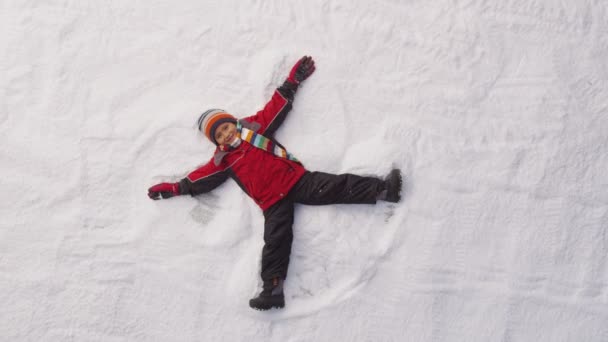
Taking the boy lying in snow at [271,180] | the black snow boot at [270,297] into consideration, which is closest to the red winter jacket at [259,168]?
the boy lying in snow at [271,180]

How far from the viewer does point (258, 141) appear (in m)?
2.11

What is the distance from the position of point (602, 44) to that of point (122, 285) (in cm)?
274

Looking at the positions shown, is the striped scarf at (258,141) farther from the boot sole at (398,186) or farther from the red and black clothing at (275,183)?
the boot sole at (398,186)

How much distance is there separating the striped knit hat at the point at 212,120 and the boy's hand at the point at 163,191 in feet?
1.02

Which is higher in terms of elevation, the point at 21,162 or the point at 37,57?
the point at 37,57

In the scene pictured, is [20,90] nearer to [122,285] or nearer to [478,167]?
[122,285]

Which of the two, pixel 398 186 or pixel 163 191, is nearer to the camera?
pixel 398 186

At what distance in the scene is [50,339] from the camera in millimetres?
2199

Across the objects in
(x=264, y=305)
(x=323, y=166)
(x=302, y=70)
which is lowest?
(x=264, y=305)

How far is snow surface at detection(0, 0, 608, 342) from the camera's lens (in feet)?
6.83

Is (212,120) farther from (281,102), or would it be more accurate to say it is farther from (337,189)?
(337,189)

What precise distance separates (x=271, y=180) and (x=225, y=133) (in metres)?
0.32

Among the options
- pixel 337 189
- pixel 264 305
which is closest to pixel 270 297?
pixel 264 305

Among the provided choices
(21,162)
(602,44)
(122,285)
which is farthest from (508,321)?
(21,162)
